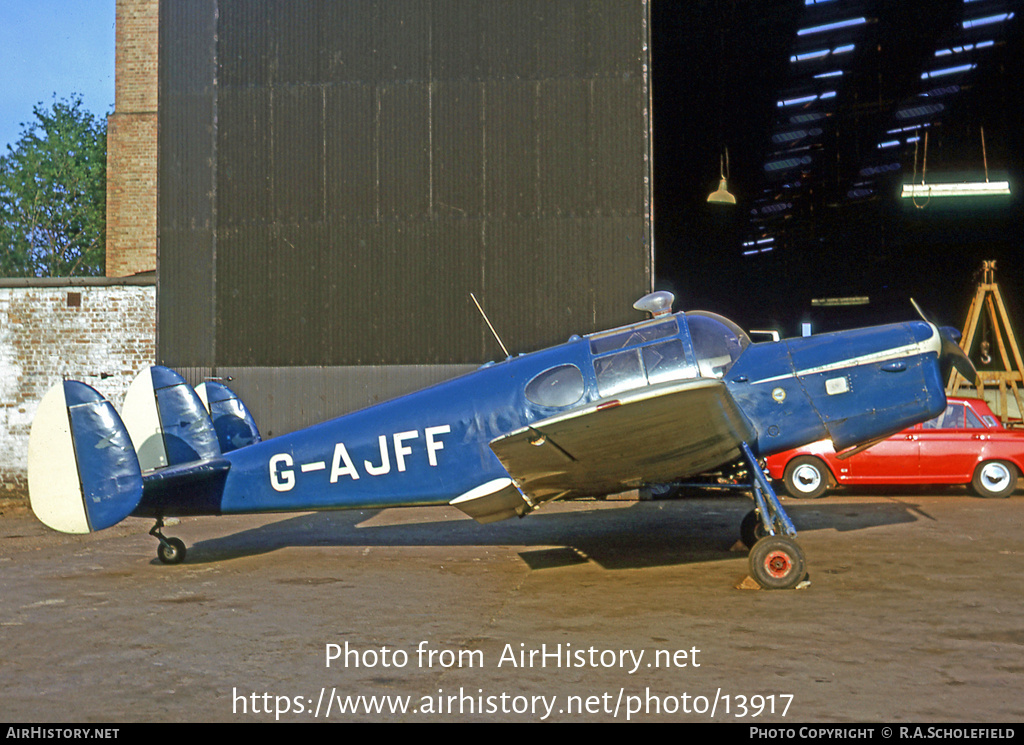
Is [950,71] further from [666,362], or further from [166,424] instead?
[166,424]

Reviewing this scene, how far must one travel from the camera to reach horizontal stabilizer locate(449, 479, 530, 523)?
25.6 feet

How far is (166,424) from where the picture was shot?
8844 millimetres

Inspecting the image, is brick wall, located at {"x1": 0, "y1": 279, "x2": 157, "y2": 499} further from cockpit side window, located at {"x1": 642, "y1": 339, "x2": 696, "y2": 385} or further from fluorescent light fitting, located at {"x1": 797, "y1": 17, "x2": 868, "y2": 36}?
fluorescent light fitting, located at {"x1": 797, "y1": 17, "x2": 868, "y2": 36}

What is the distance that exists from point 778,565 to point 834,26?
11914 millimetres

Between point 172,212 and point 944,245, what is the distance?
22.9 meters

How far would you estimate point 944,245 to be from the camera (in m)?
26.5

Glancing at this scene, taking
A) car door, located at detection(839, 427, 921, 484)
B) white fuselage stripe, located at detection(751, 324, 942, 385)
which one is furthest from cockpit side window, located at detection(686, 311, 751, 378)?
car door, located at detection(839, 427, 921, 484)

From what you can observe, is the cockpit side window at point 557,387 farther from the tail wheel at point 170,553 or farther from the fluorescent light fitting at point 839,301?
the fluorescent light fitting at point 839,301

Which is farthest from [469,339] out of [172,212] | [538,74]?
[172,212]

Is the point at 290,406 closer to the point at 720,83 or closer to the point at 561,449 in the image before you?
the point at 561,449

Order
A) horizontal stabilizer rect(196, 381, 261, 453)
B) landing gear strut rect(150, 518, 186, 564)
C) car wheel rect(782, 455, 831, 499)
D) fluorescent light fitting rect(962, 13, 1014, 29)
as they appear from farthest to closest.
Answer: fluorescent light fitting rect(962, 13, 1014, 29)
car wheel rect(782, 455, 831, 499)
horizontal stabilizer rect(196, 381, 261, 453)
landing gear strut rect(150, 518, 186, 564)

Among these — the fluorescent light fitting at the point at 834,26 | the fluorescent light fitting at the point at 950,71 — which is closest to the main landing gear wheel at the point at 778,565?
the fluorescent light fitting at the point at 834,26

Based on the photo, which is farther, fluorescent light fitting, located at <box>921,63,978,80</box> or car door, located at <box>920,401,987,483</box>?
fluorescent light fitting, located at <box>921,63,978,80</box>

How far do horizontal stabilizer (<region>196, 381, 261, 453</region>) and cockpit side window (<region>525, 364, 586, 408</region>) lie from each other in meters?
3.59
